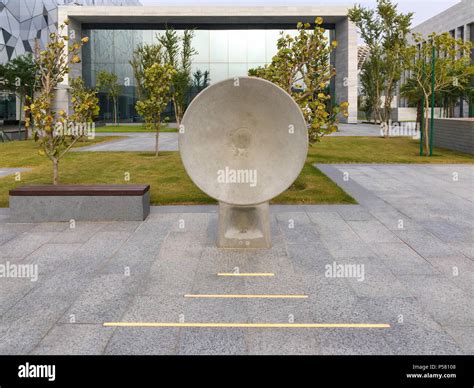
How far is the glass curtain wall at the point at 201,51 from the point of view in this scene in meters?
66.6

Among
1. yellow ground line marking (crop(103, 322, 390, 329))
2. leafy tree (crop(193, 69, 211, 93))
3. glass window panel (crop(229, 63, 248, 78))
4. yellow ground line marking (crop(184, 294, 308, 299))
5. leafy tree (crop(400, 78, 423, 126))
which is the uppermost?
glass window panel (crop(229, 63, 248, 78))

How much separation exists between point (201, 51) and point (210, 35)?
2340 mm

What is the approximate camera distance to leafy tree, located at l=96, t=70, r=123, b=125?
62.7 m

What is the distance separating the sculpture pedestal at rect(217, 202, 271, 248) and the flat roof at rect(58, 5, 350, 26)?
55818 mm

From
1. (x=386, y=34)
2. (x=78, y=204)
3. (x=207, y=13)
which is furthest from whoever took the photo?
(x=207, y=13)

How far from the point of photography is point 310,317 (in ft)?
21.8

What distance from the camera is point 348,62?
6456cm

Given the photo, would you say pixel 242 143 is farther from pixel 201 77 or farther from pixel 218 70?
pixel 218 70

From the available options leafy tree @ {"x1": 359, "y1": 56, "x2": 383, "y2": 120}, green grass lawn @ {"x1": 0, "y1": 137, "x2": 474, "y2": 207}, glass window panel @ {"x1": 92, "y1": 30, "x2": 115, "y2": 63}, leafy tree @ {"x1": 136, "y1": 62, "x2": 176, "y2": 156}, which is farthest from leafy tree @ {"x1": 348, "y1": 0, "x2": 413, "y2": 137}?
glass window panel @ {"x1": 92, "y1": 30, "x2": 115, "y2": 63}

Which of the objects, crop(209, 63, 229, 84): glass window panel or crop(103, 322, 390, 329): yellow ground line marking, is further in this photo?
crop(209, 63, 229, 84): glass window panel

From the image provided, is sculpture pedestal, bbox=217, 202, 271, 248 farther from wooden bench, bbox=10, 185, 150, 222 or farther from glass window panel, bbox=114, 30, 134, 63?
glass window panel, bbox=114, 30, 134, 63

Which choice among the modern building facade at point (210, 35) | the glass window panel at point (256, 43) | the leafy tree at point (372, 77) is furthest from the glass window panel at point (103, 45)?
the leafy tree at point (372, 77)

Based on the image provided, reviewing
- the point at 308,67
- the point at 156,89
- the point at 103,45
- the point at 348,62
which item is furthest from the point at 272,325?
the point at 103,45
